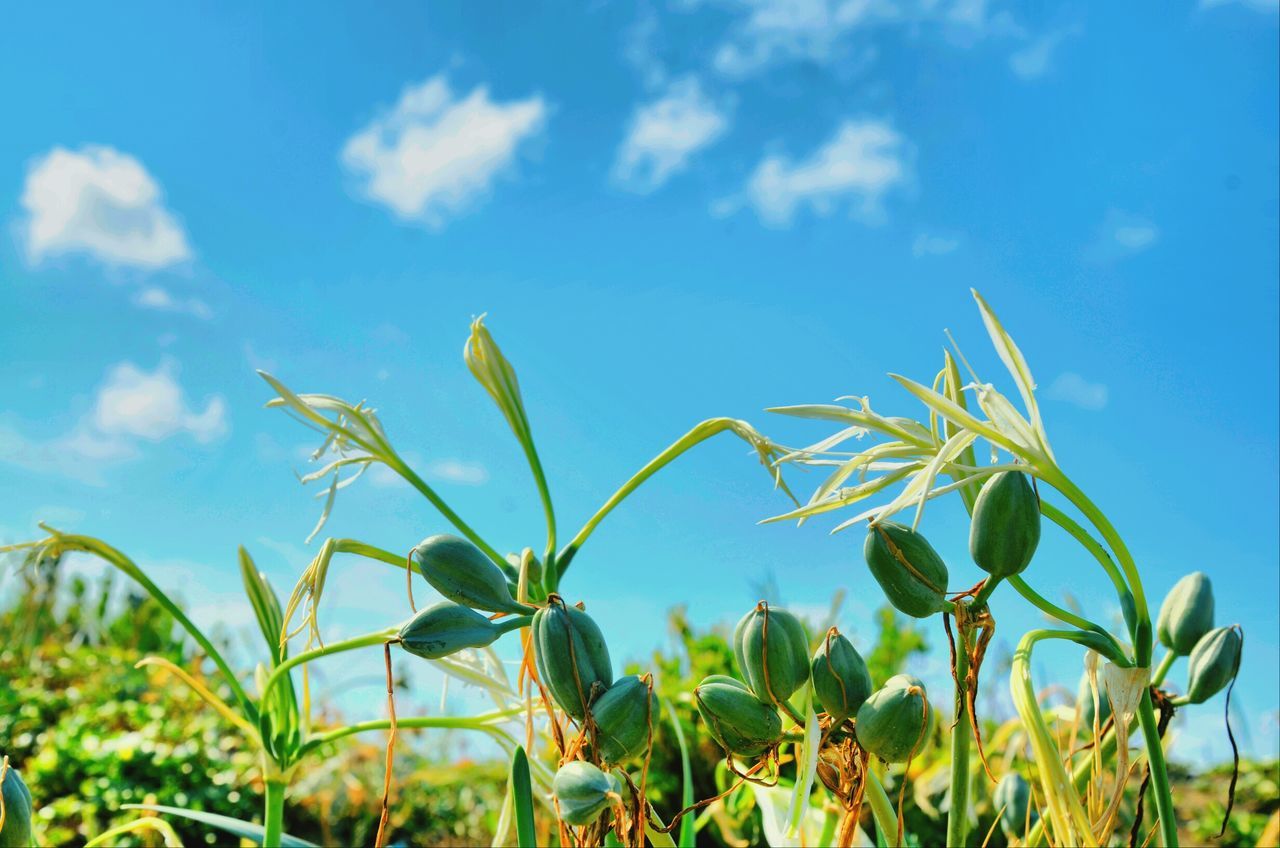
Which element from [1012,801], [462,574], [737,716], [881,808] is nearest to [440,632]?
[462,574]

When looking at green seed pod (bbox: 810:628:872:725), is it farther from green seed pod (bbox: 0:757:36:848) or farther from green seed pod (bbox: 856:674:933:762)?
green seed pod (bbox: 0:757:36:848)

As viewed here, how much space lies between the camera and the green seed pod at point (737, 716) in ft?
1.55

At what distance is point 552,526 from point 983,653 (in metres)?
0.27

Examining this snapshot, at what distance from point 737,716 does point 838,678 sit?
5 cm

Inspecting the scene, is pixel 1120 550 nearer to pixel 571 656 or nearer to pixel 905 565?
pixel 905 565

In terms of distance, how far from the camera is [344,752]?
3.01 meters

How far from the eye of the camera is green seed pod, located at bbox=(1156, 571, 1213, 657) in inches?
25.0

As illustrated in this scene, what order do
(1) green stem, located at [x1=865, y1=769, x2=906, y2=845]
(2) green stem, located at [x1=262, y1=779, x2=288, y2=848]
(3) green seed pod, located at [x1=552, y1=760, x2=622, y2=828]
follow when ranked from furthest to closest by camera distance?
(2) green stem, located at [x1=262, y1=779, x2=288, y2=848], (1) green stem, located at [x1=865, y1=769, x2=906, y2=845], (3) green seed pod, located at [x1=552, y1=760, x2=622, y2=828]

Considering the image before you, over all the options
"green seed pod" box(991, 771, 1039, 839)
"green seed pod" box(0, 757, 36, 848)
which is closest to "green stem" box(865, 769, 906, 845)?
"green seed pod" box(991, 771, 1039, 839)

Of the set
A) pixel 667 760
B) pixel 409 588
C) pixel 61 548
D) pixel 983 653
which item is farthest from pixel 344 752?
pixel 983 653

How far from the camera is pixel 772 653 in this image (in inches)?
18.7

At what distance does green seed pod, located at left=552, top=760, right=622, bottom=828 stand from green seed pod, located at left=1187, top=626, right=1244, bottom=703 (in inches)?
15.9

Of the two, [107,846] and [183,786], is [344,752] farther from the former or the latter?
[107,846]

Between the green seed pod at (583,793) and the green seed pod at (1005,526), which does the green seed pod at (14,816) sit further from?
the green seed pod at (1005,526)
